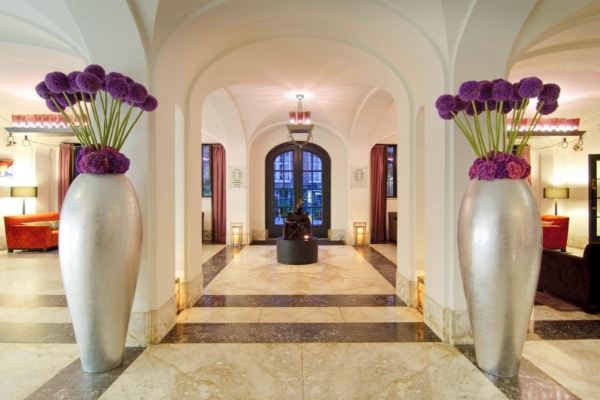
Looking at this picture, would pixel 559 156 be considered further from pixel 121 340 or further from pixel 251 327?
pixel 121 340

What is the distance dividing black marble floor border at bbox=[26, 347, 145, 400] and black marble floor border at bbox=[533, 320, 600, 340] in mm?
3742

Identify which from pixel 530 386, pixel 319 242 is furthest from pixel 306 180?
pixel 530 386

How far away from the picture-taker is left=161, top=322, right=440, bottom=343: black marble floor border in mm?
3008

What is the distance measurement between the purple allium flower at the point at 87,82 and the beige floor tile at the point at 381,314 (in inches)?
121

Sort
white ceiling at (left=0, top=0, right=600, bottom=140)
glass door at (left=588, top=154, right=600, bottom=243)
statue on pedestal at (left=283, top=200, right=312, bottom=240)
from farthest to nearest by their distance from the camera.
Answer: glass door at (left=588, top=154, right=600, bottom=243) → statue on pedestal at (left=283, top=200, right=312, bottom=240) → white ceiling at (left=0, top=0, right=600, bottom=140)

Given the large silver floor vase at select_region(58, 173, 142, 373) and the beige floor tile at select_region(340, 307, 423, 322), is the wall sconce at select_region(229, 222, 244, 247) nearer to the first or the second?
the beige floor tile at select_region(340, 307, 423, 322)

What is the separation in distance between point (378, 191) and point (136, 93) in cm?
856

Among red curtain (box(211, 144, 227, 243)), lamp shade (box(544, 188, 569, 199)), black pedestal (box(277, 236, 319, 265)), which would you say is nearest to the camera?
black pedestal (box(277, 236, 319, 265))

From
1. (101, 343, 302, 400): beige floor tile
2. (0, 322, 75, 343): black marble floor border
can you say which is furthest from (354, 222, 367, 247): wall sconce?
(0, 322, 75, 343): black marble floor border

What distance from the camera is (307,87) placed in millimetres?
6027

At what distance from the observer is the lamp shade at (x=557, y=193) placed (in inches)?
340

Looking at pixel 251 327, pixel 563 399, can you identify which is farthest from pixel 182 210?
pixel 563 399

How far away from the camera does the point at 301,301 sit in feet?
13.7

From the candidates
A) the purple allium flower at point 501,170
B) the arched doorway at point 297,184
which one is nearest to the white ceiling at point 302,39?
the purple allium flower at point 501,170
